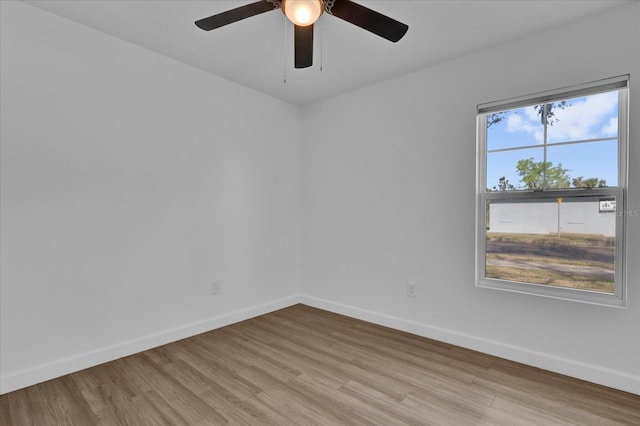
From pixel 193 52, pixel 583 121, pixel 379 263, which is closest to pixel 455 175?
Result: pixel 583 121

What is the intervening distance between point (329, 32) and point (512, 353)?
279 cm

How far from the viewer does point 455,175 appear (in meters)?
2.80

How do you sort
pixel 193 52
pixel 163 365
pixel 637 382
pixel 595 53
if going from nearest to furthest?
pixel 637 382, pixel 595 53, pixel 163 365, pixel 193 52

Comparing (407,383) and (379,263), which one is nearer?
(407,383)

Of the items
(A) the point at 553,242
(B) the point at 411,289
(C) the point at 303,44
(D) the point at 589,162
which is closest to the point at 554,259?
(A) the point at 553,242

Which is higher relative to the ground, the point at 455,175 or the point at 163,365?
the point at 455,175

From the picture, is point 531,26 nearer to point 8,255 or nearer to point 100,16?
point 100,16

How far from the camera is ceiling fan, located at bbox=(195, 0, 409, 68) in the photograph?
5.43 feet

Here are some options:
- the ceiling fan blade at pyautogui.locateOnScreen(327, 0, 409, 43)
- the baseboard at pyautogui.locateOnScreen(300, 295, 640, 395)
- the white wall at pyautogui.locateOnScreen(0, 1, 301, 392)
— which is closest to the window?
the baseboard at pyautogui.locateOnScreen(300, 295, 640, 395)

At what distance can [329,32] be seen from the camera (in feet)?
7.80

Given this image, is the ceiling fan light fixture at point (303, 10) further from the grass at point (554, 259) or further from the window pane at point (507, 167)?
the grass at point (554, 259)

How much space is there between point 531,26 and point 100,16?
→ 301cm

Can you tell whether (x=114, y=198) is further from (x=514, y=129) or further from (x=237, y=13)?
(x=514, y=129)

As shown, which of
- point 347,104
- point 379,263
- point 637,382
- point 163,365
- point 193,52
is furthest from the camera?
point 347,104
